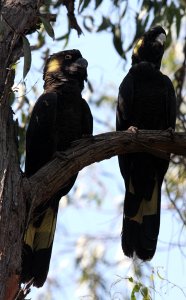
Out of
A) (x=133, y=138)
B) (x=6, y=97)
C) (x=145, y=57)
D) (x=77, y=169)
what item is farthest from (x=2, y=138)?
(x=145, y=57)

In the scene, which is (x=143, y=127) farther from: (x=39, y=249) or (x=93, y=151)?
(x=39, y=249)

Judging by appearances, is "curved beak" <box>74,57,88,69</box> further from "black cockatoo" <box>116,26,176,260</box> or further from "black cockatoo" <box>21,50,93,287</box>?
"black cockatoo" <box>116,26,176,260</box>

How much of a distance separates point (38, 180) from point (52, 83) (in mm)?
1050

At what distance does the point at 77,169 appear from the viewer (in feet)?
11.5

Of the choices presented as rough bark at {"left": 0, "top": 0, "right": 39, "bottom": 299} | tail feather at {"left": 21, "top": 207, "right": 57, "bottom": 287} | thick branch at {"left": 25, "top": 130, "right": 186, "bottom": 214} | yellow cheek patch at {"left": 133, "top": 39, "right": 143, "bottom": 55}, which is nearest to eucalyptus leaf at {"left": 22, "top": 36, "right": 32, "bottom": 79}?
rough bark at {"left": 0, "top": 0, "right": 39, "bottom": 299}

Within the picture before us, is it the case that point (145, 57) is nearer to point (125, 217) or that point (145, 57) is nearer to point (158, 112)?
point (158, 112)

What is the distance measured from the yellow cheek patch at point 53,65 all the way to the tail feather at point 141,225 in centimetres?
88

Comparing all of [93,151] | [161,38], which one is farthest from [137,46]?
[93,151]

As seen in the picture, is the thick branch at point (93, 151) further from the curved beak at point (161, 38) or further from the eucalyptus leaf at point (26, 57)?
the curved beak at point (161, 38)

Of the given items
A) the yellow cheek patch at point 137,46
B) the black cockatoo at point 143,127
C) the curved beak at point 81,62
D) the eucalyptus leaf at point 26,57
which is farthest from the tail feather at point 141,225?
the eucalyptus leaf at point 26,57

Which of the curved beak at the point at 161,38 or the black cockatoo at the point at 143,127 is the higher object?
the curved beak at the point at 161,38

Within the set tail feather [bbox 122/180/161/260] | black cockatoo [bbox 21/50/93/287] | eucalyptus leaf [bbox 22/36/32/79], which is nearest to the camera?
eucalyptus leaf [bbox 22/36/32/79]

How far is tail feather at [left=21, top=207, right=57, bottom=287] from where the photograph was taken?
144 inches

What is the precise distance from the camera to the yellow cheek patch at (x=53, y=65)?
4281 mm
